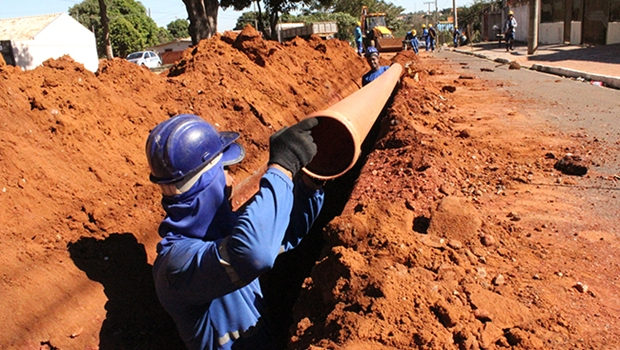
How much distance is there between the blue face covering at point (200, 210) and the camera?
2121 mm

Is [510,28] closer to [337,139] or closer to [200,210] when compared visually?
[337,139]

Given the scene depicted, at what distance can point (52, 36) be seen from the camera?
4050 cm

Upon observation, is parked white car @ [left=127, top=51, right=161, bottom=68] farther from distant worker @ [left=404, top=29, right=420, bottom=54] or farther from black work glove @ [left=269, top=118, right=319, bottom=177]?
black work glove @ [left=269, top=118, right=319, bottom=177]

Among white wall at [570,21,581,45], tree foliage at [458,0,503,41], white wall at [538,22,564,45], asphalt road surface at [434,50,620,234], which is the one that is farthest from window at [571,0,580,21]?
tree foliage at [458,0,503,41]

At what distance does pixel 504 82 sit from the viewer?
13164mm

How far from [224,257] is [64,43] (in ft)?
145

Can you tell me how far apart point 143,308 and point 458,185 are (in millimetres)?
2921

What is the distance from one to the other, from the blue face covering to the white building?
37786 millimetres

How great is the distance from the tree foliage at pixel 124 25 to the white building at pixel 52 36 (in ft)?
11.6

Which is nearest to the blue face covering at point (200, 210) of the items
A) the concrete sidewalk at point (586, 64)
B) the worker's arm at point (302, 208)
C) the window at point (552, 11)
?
the worker's arm at point (302, 208)

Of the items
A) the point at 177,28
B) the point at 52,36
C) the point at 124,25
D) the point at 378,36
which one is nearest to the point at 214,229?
the point at 378,36

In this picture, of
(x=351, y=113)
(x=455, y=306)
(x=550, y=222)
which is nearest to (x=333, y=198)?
(x=550, y=222)

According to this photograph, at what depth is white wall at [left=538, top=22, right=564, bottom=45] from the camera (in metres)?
27.2

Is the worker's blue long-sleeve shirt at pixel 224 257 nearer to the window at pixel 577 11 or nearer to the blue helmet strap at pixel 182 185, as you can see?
the blue helmet strap at pixel 182 185
